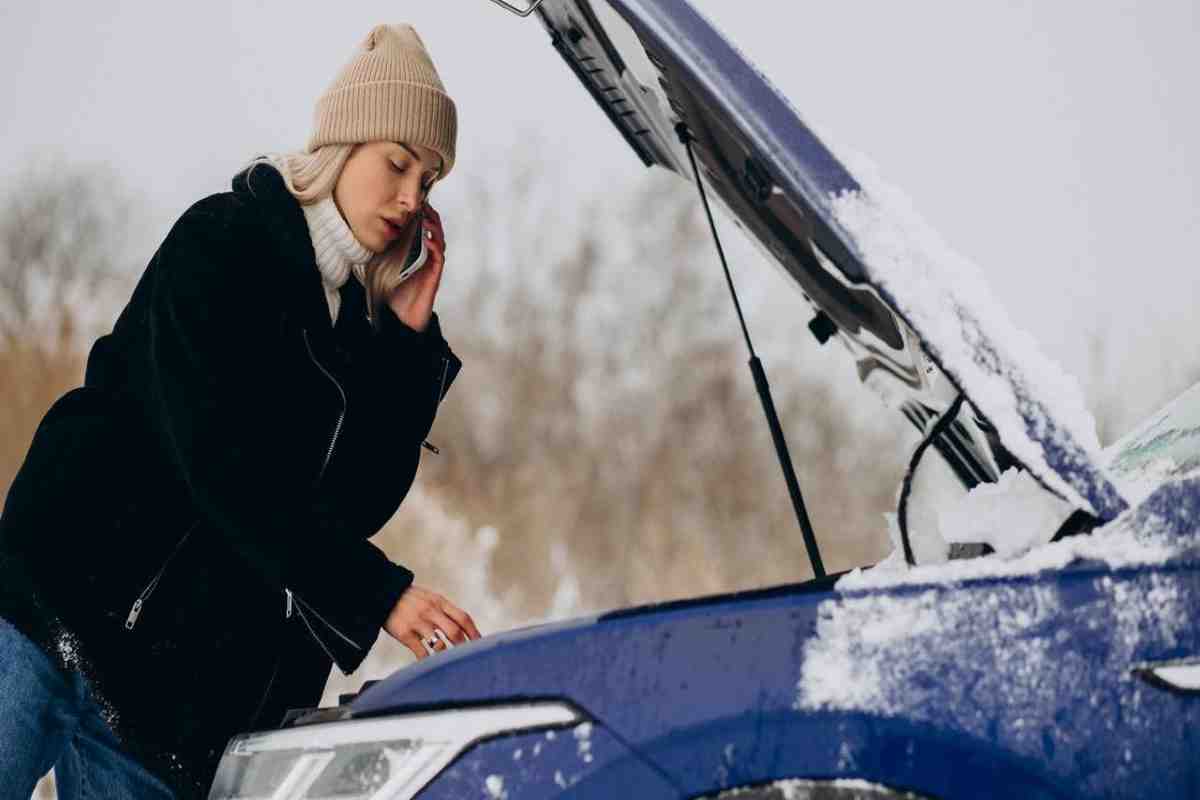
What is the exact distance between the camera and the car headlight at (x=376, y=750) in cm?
121

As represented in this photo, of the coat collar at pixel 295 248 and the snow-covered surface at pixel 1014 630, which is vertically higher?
the coat collar at pixel 295 248

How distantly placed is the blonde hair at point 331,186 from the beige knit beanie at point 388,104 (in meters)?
0.04

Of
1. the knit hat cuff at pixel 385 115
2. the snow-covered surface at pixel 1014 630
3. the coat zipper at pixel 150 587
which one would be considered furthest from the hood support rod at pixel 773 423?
the coat zipper at pixel 150 587

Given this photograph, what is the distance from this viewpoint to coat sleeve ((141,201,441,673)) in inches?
63.1

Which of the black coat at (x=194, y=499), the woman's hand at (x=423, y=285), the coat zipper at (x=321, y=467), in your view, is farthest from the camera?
the woman's hand at (x=423, y=285)

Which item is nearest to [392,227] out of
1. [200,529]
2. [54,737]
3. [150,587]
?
[200,529]

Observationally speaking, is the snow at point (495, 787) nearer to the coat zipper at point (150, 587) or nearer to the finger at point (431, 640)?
the finger at point (431, 640)

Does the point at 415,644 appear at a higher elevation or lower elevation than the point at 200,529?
lower

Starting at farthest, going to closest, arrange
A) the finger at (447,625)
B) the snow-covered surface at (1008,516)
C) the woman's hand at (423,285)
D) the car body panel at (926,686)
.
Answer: the woman's hand at (423,285), the finger at (447,625), the snow-covered surface at (1008,516), the car body panel at (926,686)

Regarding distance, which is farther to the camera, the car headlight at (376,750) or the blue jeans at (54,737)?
the blue jeans at (54,737)

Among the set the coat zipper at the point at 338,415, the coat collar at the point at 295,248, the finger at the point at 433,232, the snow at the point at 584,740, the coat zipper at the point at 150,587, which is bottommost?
the snow at the point at 584,740

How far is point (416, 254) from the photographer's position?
231 centimetres

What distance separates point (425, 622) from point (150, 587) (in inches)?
19.2

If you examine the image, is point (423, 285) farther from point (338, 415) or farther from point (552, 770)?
point (552, 770)
